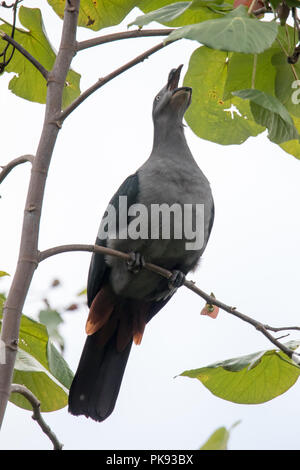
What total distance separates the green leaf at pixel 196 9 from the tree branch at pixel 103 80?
4.7 inches

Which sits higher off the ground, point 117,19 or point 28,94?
point 117,19

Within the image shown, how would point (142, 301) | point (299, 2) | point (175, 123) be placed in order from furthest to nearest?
point (175, 123) < point (142, 301) < point (299, 2)

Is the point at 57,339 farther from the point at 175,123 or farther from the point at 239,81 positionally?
the point at 175,123

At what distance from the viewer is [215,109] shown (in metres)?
2.66

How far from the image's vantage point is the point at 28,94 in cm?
291

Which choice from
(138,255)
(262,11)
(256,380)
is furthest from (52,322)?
(262,11)

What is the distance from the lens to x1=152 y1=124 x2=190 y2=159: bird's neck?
3.62 m

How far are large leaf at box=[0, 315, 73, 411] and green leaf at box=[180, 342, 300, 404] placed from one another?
51 cm

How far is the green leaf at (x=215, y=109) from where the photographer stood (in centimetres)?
252

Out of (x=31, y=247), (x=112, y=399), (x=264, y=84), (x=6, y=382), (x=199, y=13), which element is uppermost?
(x=199, y=13)

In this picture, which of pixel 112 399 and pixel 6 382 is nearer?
pixel 6 382
